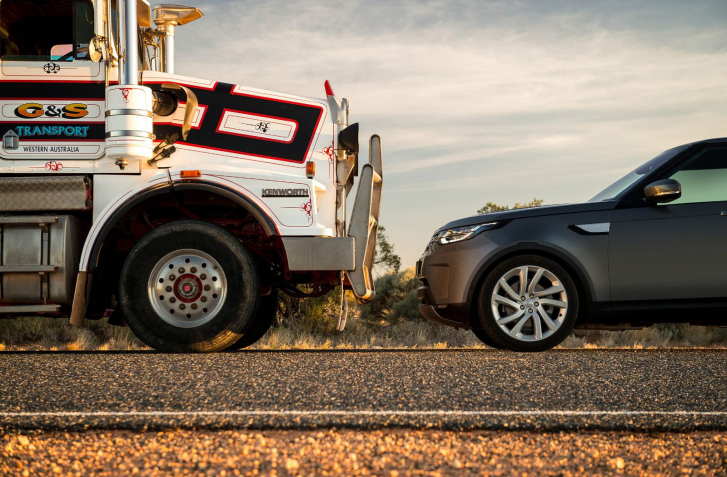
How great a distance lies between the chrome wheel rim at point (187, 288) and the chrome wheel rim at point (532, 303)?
8.35 ft

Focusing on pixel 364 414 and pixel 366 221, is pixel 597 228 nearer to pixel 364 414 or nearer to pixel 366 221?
pixel 366 221

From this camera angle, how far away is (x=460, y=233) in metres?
7.43

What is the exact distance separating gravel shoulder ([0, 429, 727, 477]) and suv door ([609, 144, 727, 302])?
3614mm

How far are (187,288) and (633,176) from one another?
4.42 metres

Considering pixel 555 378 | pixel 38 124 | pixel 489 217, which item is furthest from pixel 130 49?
pixel 555 378

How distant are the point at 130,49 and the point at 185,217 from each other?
65.8 inches

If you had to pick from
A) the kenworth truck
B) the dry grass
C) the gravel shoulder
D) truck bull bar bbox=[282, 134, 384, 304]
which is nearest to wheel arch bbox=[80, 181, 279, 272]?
the kenworth truck

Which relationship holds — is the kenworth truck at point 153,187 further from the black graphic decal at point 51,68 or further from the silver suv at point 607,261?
the silver suv at point 607,261

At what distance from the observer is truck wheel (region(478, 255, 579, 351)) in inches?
276

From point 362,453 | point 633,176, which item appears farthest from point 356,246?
point 362,453

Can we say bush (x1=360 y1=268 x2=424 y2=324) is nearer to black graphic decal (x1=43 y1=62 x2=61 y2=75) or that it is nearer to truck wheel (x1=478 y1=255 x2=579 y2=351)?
truck wheel (x1=478 y1=255 x2=579 y2=351)

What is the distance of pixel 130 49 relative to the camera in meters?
7.23

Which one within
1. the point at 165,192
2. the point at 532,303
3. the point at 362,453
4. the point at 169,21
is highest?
the point at 169,21

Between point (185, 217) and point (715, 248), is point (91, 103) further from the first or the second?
point (715, 248)
